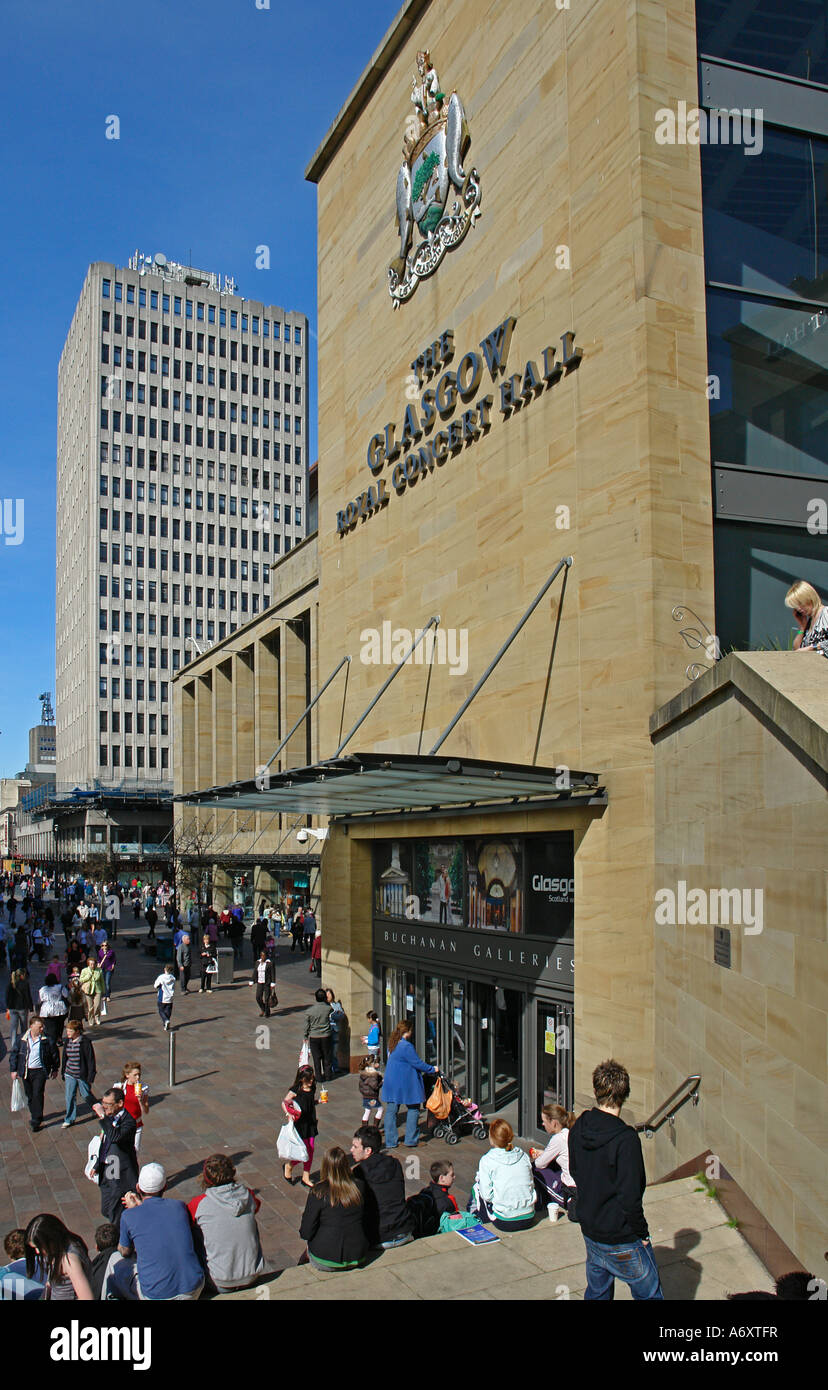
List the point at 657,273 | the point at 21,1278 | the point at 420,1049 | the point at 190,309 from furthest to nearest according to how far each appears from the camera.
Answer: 1. the point at 190,309
2. the point at 420,1049
3. the point at 657,273
4. the point at 21,1278

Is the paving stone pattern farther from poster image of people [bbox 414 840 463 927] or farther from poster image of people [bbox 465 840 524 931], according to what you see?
poster image of people [bbox 414 840 463 927]

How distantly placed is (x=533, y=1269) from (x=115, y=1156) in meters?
4.54

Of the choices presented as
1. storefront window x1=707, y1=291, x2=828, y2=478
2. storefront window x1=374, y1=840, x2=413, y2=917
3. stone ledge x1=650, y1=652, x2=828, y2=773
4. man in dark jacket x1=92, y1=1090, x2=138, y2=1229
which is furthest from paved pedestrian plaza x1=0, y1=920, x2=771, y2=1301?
storefront window x1=707, y1=291, x2=828, y2=478

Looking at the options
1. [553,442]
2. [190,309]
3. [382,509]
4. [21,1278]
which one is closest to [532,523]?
[553,442]

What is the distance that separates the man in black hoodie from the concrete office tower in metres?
87.7

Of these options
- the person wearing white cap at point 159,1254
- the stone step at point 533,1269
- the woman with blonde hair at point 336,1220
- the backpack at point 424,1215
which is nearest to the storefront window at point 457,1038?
the backpack at point 424,1215

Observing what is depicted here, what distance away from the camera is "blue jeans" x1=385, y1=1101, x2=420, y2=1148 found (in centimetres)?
1320

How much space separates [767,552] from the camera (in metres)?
11.4

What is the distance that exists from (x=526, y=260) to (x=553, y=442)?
2.65 m

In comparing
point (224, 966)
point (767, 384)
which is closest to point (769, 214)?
point (767, 384)

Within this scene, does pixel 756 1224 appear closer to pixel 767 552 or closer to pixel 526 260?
pixel 767 552

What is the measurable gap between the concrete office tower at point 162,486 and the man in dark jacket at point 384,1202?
84640mm

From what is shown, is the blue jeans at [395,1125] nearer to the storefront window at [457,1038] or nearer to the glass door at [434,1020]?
the storefront window at [457,1038]
